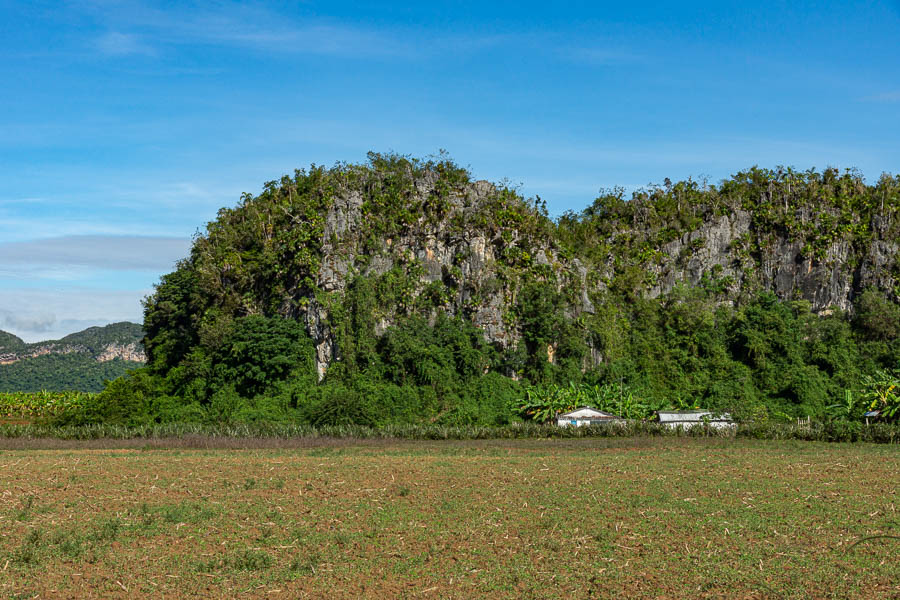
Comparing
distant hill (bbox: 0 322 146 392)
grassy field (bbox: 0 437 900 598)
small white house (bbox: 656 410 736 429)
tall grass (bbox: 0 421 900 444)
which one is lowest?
grassy field (bbox: 0 437 900 598)

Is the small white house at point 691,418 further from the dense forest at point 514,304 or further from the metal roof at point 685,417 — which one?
the dense forest at point 514,304

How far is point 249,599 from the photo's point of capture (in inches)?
531

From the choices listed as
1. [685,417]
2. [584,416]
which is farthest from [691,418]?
[584,416]

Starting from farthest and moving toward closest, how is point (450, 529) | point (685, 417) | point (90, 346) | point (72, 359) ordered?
point (90, 346) < point (72, 359) < point (685, 417) < point (450, 529)

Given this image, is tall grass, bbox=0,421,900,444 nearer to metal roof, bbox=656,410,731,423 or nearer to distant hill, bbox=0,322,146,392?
metal roof, bbox=656,410,731,423

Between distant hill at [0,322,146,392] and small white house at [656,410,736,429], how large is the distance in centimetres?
10250

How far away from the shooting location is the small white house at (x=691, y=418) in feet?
151

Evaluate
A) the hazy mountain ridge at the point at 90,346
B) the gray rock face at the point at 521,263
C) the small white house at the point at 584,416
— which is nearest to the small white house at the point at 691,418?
the small white house at the point at 584,416

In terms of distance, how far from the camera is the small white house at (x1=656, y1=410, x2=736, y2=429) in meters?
46.1

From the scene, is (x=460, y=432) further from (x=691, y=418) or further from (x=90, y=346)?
(x=90, y=346)

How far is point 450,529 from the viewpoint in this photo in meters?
18.0

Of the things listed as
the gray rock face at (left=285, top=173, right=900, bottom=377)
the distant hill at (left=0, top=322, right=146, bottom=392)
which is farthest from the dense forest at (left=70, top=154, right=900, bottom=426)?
the distant hill at (left=0, top=322, right=146, bottom=392)

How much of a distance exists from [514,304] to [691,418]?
13.6m

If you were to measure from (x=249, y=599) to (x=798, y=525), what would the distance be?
36.4 feet
